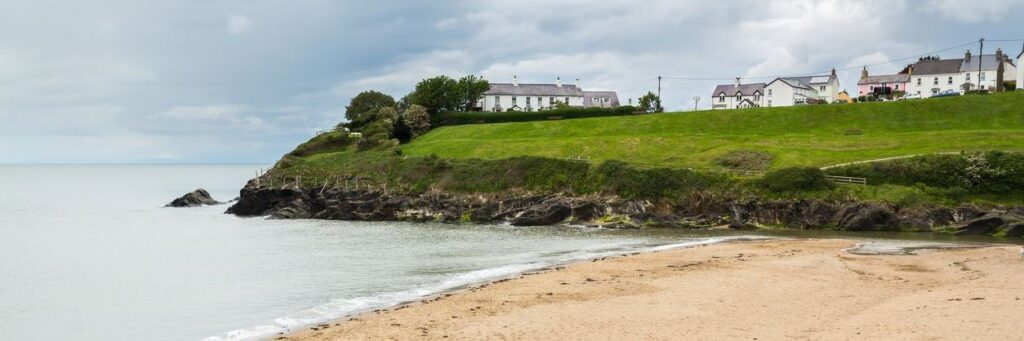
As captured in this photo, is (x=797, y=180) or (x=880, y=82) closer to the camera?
(x=797, y=180)

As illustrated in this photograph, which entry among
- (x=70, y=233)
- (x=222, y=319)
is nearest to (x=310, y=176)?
(x=70, y=233)

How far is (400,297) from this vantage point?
26344 mm

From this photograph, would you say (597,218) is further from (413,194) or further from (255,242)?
(255,242)

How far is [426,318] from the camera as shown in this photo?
69.4ft

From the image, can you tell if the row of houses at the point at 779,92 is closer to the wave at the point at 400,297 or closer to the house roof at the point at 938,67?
the house roof at the point at 938,67

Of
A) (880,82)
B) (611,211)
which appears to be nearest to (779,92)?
(880,82)

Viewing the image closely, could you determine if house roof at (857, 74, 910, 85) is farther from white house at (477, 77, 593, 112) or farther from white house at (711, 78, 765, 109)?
white house at (477, 77, 593, 112)

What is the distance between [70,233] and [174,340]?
44226 millimetres

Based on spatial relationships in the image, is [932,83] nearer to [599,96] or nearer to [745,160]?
[599,96]

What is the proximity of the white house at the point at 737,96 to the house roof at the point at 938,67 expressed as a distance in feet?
84.7

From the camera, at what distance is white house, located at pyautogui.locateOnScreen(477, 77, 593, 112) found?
447 feet

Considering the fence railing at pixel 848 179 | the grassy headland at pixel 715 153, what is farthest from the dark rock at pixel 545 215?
the fence railing at pixel 848 179

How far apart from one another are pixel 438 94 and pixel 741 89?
57.9 metres

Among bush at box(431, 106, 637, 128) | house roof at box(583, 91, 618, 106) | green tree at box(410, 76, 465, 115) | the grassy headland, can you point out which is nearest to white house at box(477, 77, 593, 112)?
house roof at box(583, 91, 618, 106)
